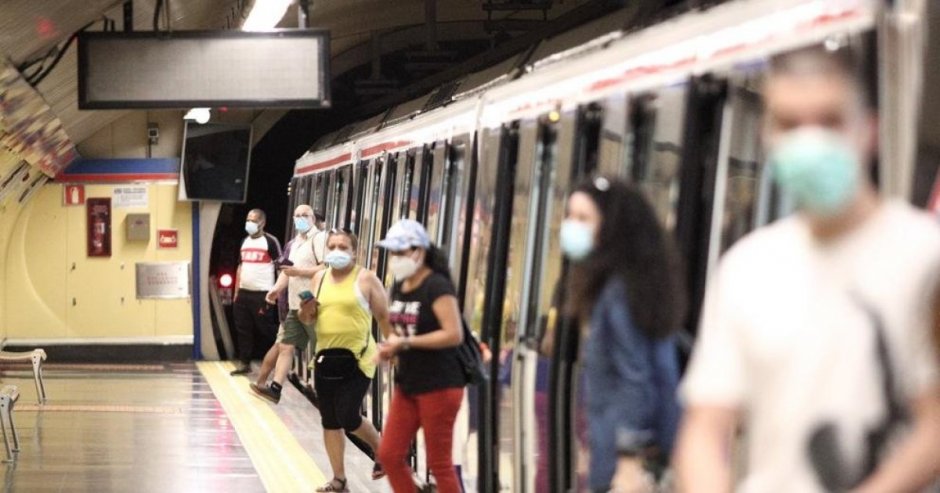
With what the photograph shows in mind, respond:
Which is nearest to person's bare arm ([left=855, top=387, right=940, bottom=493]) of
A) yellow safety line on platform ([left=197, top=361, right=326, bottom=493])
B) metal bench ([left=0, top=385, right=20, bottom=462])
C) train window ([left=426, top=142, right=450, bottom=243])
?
train window ([left=426, top=142, right=450, bottom=243])

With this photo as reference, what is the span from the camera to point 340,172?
1513cm

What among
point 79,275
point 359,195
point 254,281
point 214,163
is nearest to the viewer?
point 359,195

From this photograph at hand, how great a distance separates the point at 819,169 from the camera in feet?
8.79

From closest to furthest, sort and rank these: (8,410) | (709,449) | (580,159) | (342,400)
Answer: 1. (709,449)
2. (580,159)
3. (342,400)
4. (8,410)

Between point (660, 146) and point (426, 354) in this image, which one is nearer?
point (660, 146)

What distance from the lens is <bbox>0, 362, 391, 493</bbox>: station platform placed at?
408 inches

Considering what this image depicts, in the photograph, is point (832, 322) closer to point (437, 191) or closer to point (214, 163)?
point (437, 191)

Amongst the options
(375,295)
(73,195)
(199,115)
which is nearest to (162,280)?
(73,195)

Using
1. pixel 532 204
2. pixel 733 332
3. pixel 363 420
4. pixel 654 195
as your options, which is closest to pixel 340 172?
pixel 363 420

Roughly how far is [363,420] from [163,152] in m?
12.2

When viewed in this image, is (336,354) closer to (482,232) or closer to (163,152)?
(482,232)

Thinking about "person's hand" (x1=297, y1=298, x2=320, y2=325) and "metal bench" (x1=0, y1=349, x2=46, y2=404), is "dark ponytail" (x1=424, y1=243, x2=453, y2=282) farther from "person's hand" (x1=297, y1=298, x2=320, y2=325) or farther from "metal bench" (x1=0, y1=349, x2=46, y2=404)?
"metal bench" (x1=0, y1=349, x2=46, y2=404)

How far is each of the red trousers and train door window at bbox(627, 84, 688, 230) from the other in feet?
7.35

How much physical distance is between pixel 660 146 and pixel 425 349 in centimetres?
243
